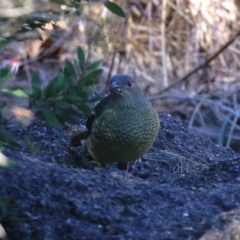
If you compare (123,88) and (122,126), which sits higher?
(123,88)

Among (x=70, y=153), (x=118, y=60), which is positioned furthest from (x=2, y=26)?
(x=118, y=60)

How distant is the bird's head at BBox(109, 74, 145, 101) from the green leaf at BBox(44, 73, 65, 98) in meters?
1.84

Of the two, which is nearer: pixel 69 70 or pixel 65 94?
pixel 65 94

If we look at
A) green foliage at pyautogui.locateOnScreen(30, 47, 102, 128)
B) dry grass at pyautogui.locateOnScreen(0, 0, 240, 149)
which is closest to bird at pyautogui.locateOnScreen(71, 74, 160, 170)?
green foliage at pyautogui.locateOnScreen(30, 47, 102, 128)

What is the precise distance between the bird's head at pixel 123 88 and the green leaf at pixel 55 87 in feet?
6.04

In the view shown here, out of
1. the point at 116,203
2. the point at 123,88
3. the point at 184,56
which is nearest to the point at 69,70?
the point at 116,203

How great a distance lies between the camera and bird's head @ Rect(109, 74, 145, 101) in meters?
4.34

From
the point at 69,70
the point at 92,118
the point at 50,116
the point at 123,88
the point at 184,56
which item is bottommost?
the point at 184,56

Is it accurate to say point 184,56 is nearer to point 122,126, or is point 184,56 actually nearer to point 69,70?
point 122,126

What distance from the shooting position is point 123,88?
4387 millimetres

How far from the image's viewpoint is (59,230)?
3137 millimetres

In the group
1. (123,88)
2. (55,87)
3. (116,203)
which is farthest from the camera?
(123,88)

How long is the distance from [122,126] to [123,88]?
9.7 inches

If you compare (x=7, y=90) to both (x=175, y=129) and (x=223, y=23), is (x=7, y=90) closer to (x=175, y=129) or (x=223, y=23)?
(x=175, y=129)
